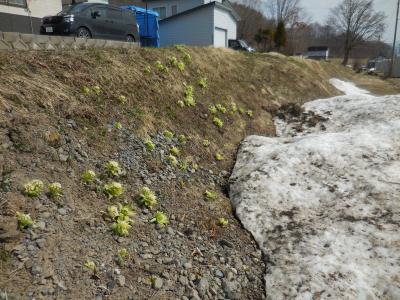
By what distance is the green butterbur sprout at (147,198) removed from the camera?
515cm

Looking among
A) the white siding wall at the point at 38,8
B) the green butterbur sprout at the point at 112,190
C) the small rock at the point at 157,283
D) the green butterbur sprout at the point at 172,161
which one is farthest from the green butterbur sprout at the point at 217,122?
the white siding wall at the point at 38,8

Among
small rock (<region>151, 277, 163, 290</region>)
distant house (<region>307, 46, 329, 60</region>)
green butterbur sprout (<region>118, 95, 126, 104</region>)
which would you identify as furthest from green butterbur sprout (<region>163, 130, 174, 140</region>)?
distant house (<region>307, 46, 329, 60</region>)

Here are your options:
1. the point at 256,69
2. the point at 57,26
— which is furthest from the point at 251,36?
the point at 57,26

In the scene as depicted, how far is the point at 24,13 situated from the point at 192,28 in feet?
50.6

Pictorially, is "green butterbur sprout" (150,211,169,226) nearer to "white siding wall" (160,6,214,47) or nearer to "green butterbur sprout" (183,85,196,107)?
"green butterbur sprout" (183,85,196,107)

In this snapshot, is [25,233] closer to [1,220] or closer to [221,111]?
[1,220]

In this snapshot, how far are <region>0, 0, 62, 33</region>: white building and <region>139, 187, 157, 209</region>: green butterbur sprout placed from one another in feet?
59.8

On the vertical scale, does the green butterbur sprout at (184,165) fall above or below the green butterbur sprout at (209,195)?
above

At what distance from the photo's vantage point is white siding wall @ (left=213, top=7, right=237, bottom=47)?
29469 mm

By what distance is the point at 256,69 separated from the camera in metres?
14.0

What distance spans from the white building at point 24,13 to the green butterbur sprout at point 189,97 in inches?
595

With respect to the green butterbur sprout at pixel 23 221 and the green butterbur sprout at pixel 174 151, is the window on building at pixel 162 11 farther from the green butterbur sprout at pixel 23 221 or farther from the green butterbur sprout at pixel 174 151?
the green butterbur sprout at pixel 23 221

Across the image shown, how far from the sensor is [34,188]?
160 inches

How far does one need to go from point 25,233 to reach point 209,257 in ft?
8.85
